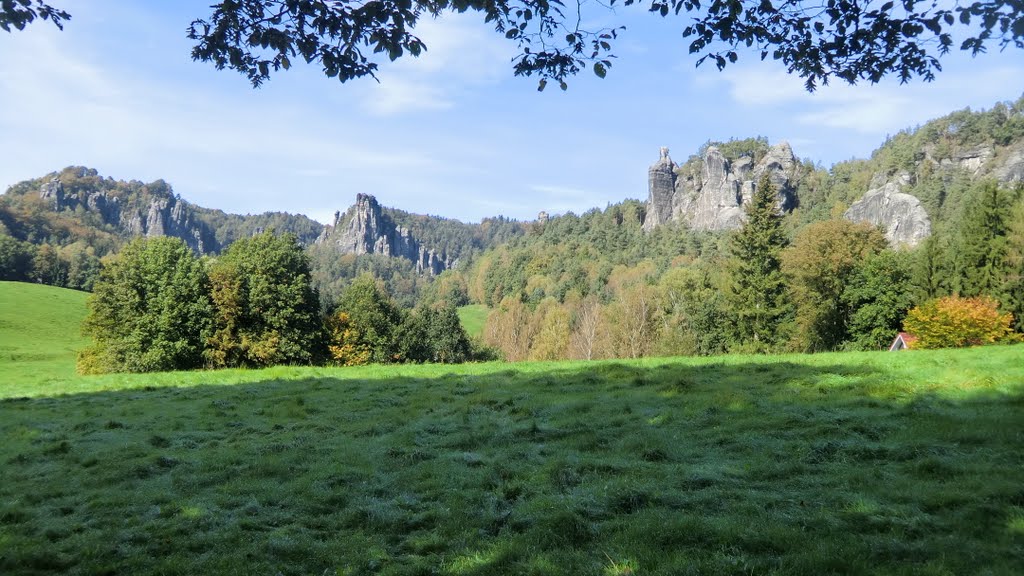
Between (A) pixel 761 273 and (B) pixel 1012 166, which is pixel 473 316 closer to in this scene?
(A) pixel 761 273

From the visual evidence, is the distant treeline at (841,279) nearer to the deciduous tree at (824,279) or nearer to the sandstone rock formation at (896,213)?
the deciduous tree at (824,279)

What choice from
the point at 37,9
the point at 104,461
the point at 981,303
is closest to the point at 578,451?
the point at 104,461

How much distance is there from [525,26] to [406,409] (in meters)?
10.7

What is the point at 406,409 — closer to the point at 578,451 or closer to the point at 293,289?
Answer: the point at 578,451

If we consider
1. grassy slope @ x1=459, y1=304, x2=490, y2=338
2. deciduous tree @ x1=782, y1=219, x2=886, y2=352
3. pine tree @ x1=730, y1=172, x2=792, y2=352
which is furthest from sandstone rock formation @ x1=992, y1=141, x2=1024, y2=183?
grassy slope @ x1=459, y1=304, x2=490, y2=338

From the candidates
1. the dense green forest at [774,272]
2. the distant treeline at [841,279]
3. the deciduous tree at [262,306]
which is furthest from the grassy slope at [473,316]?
the deciduous tree at [262,306]

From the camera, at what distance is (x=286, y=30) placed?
6.25 m

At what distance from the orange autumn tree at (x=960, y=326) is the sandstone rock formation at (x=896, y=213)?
10911 cm

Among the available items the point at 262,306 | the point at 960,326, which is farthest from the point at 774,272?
the point at 262,306

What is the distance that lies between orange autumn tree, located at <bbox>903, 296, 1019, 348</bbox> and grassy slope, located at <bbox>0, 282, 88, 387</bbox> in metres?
56.9

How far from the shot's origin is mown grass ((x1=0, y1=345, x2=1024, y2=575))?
5.91 metres

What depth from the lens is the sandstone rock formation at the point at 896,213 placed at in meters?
142

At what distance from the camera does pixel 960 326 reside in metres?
37.1

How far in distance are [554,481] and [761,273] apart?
50132 mm
